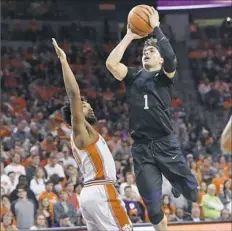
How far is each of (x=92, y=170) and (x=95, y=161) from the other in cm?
8

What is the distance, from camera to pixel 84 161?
5516 mm

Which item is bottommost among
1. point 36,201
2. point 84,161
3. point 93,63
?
point 36,201

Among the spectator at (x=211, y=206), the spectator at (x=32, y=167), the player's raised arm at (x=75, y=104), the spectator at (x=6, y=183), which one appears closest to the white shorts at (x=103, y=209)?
the player's raised arm at (x=75, y=104)

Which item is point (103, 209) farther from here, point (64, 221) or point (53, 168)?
point (53, 168)

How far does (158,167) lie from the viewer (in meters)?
6.30

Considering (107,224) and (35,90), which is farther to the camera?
(35,90)

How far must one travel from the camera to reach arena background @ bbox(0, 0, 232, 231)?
43.5 ft

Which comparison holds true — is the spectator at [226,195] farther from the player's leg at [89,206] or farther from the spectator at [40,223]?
the player's leg at [89,206]

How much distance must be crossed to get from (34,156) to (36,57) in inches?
313

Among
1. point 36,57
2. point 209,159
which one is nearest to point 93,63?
point 36,57

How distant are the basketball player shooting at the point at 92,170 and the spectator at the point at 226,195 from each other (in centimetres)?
704

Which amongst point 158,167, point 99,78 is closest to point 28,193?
point 158,167

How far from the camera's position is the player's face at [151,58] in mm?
6340

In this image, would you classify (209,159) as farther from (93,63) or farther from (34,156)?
(93,63)
